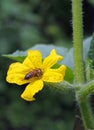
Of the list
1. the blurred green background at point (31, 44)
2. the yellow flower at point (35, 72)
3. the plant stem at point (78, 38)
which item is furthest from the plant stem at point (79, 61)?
the blurred green background at point (31, 44)

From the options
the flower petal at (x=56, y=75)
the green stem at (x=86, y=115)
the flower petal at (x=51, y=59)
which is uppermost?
the flower petal at (x=51, y=59)

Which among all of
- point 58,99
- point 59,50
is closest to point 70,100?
point 58,99

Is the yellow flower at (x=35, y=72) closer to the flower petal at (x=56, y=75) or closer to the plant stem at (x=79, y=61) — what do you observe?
the flower petal at (x=56, y=75)

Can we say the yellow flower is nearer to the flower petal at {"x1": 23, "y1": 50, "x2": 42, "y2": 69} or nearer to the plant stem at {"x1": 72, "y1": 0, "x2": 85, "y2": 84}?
the flower petal at {"x1": 23, "y1": 50, "x2": 42, "y2": 69}

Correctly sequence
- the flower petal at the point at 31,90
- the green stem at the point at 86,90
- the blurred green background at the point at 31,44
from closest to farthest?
the flower petal at the point at 31,90 → the green stem at the point at 86,90 → the blurred green background at the point at 31,44

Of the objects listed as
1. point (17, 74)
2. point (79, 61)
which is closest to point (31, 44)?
point (79, 61)
